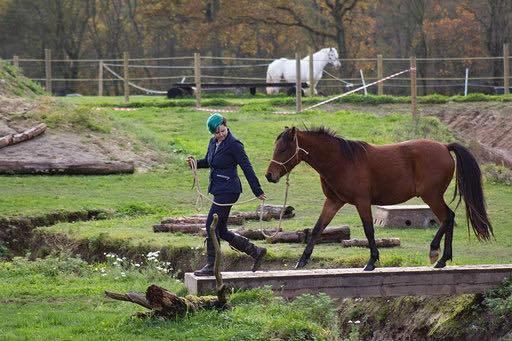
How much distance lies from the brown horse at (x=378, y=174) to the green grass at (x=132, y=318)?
1564 mm

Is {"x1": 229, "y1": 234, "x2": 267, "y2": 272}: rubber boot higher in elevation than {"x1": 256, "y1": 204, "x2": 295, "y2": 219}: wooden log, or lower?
higher

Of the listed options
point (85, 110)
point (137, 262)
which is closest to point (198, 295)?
point (137, 262)

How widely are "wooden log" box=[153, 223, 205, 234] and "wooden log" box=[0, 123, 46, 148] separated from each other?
27.9 ft

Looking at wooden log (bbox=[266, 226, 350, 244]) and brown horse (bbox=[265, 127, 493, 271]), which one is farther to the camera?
wooden log (bbox=[266, 226, 350, 244])

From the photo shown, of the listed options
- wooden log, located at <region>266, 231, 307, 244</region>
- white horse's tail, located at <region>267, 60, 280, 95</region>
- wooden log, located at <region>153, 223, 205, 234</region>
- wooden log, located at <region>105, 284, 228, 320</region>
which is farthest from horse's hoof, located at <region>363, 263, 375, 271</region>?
white horse's tail, located at <region>267, 60, 280, 95</region>

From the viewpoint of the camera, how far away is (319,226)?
14469 millimetres

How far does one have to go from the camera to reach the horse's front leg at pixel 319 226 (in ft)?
47.4

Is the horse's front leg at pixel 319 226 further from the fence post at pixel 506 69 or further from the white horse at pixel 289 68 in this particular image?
the white horse at pixel 289 68

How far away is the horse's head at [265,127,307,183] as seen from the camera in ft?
46.6

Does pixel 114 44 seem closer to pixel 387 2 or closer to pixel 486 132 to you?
pixel 387 2

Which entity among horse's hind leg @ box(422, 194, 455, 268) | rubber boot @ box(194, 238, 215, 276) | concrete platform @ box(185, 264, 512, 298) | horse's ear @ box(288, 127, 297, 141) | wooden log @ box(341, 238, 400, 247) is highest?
horse's ear @ box(288, 127, 297, 141)

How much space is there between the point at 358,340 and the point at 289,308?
1930 mm

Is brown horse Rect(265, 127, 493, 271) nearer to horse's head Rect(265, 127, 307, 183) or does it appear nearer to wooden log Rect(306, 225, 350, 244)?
horse's head Rect(265, 127, 307, 183)

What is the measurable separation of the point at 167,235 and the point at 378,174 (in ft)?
18.6
